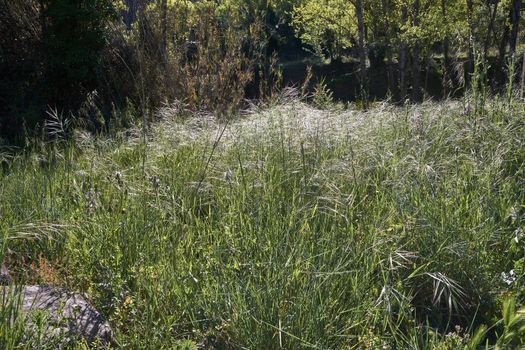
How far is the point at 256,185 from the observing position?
3281 millimetres

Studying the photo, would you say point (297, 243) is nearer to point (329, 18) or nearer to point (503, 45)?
point (329, 18)

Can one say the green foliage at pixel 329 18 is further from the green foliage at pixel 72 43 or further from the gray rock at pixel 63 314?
the gray rock at pixel 63 314

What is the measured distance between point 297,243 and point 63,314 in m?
1.04

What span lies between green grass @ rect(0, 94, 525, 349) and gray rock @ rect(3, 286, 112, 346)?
95 millimetres

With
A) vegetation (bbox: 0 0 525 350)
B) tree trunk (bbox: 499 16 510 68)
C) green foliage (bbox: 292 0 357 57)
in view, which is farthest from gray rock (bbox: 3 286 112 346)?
tree trunk (bbox: 499 16 510 68)

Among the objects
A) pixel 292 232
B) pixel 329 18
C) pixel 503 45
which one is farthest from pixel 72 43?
pixel 503 45

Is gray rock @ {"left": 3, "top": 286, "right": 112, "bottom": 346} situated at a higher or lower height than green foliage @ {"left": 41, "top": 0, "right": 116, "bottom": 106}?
lower

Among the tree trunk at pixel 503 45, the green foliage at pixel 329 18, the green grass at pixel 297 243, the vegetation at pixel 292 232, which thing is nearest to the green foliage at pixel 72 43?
the vegetation at pixel 292 232

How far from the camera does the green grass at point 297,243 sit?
241 cm

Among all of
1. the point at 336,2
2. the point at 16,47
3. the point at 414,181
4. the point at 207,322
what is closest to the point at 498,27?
the point at 336,2

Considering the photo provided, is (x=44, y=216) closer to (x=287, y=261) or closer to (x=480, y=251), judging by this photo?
(x=287, y=261)

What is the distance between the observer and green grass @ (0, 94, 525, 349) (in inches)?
94.9

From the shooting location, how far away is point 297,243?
2.74 m

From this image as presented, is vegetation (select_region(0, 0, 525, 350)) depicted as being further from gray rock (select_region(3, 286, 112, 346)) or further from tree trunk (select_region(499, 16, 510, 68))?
tree trunk (select_region(499, 16, 510, 68))
